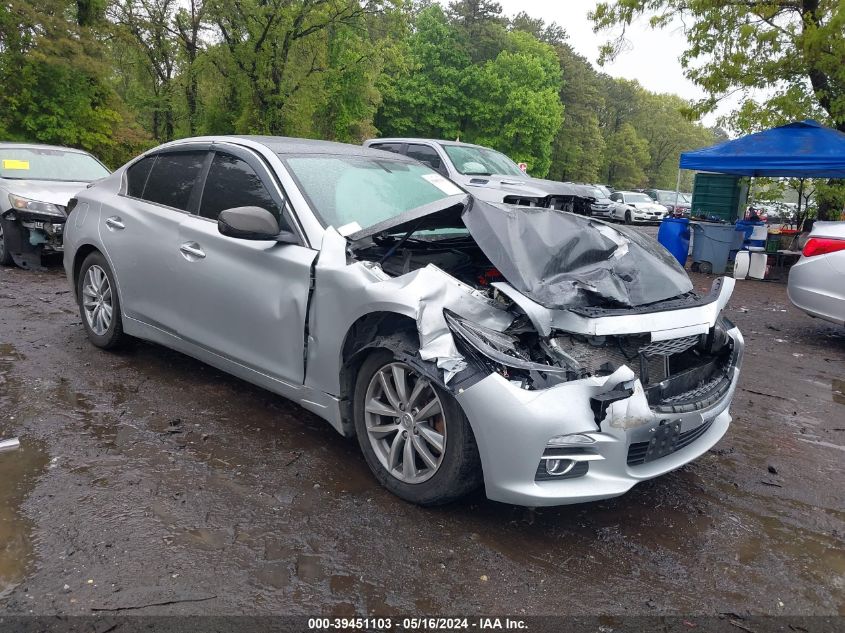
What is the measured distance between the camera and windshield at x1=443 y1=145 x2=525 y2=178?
12.3 metres

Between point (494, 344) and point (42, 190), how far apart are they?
8045 mm

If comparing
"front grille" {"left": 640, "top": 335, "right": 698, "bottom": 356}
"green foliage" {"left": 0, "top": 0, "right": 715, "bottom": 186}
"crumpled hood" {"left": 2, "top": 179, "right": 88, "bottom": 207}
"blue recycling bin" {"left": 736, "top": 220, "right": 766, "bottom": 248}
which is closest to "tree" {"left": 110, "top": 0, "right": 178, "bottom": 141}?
"green foliage" {"left": 0, "top": 0, "right": 715, "bottom": 186}

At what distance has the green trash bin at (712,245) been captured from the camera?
1279 cm

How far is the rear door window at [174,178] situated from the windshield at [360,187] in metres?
0.87

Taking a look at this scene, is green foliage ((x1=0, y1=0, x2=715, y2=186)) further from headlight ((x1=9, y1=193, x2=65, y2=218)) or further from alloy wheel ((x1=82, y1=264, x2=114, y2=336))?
alloy wheel ((x1=82, y1=264, x2=114, y2=336))

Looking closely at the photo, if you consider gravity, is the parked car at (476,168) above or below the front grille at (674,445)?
above

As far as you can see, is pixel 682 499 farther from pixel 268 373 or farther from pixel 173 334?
pixel 173 334

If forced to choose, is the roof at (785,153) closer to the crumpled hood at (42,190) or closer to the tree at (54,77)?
the crumpled hood at (42,190)

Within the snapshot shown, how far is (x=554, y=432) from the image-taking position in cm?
282

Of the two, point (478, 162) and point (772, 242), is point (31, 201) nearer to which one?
point (478, 162)

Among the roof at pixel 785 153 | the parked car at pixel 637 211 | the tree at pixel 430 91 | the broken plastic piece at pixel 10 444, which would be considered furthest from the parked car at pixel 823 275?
the tree at pixel 430 91

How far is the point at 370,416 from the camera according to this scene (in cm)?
342

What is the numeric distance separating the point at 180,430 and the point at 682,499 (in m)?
2.84

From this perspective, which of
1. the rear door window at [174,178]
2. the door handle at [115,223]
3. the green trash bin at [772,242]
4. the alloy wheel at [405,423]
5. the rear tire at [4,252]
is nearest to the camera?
the alloy wheel at [405,423]
